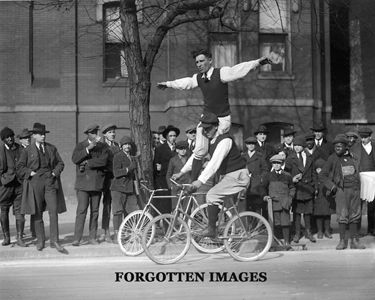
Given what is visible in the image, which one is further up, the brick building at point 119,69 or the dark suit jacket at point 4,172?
the brick building at point 119,69

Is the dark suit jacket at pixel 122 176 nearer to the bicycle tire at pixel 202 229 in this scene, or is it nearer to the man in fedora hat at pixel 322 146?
the bicycle tire at pixel 202 229

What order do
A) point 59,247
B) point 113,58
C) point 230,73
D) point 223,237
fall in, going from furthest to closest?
point 113,58, point 59,247, point 230,73, point 223,237

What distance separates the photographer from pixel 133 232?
9.13 metres

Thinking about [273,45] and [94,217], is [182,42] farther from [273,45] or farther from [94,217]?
[94,217]

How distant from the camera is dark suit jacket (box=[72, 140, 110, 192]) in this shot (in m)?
10.4

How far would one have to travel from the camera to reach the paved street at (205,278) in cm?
665

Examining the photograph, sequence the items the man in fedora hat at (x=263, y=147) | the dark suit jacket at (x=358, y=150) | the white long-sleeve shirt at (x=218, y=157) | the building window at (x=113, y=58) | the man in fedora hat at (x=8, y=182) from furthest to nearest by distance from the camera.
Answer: the building window at (x=113, y=58), the dark suit jacket at (x=358, y=150), the man in fedora hat at (x=263, y=147), the man in fedora hat at (x=8, y=182), the white long-sleeve shirt at (x=218, y=157)

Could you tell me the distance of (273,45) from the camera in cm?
1816

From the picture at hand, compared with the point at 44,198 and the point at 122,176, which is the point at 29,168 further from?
the point at 122,176

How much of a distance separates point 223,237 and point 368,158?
4.23 meters

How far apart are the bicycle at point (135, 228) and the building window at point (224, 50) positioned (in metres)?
9.24

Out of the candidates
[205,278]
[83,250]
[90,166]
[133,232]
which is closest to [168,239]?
[133,232]

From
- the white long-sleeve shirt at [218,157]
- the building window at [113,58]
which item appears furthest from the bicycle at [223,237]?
the building window at [113,58]

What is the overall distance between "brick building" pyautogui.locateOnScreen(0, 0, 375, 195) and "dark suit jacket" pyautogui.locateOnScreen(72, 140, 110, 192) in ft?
23.3
